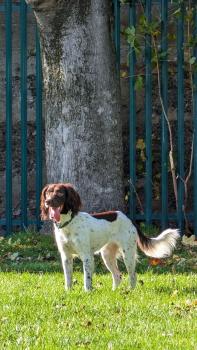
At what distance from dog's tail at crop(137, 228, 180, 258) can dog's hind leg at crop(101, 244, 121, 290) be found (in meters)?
0.24

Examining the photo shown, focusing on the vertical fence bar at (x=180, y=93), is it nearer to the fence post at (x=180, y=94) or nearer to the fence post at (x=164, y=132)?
the fence post at (x=180, y=94)

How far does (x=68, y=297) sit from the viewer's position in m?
7.23

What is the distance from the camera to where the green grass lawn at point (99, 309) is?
5723 mm

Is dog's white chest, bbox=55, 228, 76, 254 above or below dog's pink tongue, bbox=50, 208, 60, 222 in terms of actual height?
below

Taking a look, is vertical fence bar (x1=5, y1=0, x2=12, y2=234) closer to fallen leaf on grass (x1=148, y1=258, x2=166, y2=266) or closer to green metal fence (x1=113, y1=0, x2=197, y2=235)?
green metal fence (x1=113, y1=0, x2=197, y2=235)

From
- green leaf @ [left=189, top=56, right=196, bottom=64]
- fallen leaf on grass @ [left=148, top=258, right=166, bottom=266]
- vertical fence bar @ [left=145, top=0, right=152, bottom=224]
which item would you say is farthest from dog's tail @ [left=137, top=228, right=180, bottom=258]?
green leaf @ [left=189, top=56, right=196, bottom=64]

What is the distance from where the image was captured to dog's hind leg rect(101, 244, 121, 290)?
795 cm

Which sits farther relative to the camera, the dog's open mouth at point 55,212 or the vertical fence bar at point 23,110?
the vertical fence bar at point 23,110

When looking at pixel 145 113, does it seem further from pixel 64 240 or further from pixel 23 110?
pixel 64 240

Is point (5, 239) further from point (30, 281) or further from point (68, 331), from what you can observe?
point (68, 331)

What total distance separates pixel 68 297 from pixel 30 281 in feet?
3.68

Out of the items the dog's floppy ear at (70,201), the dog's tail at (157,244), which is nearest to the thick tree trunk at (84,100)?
the dog's tail at (157,244)

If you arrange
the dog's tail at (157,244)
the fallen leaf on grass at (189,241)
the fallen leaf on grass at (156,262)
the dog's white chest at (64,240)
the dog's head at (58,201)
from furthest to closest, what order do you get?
the fallen leaf on grass at (189,241) < the fallen leaf on grass at (156,262) < the dog's tail at (157,244) < the dog's white chest at (64,240) < the dog's head at (58,201)

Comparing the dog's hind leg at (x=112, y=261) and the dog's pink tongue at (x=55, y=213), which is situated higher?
the dog's pink tongue at (x=55, y=213)
